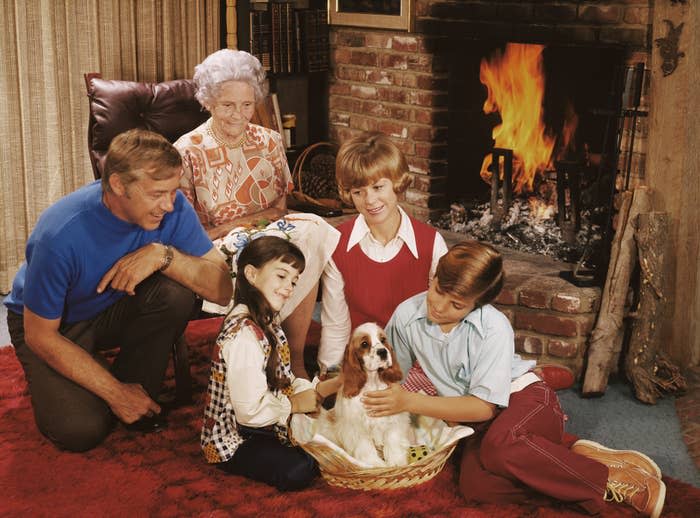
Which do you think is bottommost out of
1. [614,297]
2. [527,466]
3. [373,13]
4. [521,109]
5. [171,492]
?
[171,492]

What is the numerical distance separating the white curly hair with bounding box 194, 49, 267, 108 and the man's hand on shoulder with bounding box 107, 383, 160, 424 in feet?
3.45

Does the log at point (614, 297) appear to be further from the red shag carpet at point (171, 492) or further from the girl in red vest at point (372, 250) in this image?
the girl in red vest at point (372, 250)

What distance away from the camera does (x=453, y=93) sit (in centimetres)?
378

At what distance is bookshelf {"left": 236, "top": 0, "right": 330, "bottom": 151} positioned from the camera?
12.8ft

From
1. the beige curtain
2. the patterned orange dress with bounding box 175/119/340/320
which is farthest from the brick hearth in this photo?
the patterned orange dress with bounding box 175/119/340/320

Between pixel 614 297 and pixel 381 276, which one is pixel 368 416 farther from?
pixel 614 297

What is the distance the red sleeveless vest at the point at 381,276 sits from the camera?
99.0 inches

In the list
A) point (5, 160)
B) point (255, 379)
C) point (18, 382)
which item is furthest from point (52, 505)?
point (5, 160)

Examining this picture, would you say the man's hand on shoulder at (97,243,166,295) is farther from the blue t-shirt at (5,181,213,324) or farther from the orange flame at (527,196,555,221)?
Answer: the orange flame at (527,196,555,221)

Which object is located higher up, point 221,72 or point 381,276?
point 221,72

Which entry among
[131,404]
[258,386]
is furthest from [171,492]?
[258,386]

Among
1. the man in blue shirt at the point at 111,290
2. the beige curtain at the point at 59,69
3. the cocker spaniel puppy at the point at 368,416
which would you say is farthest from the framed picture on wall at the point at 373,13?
the cocker spaniel puppy at the point at 368,416

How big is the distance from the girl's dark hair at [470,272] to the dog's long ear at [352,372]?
0.27 metres

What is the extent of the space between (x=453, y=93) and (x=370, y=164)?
148cm
